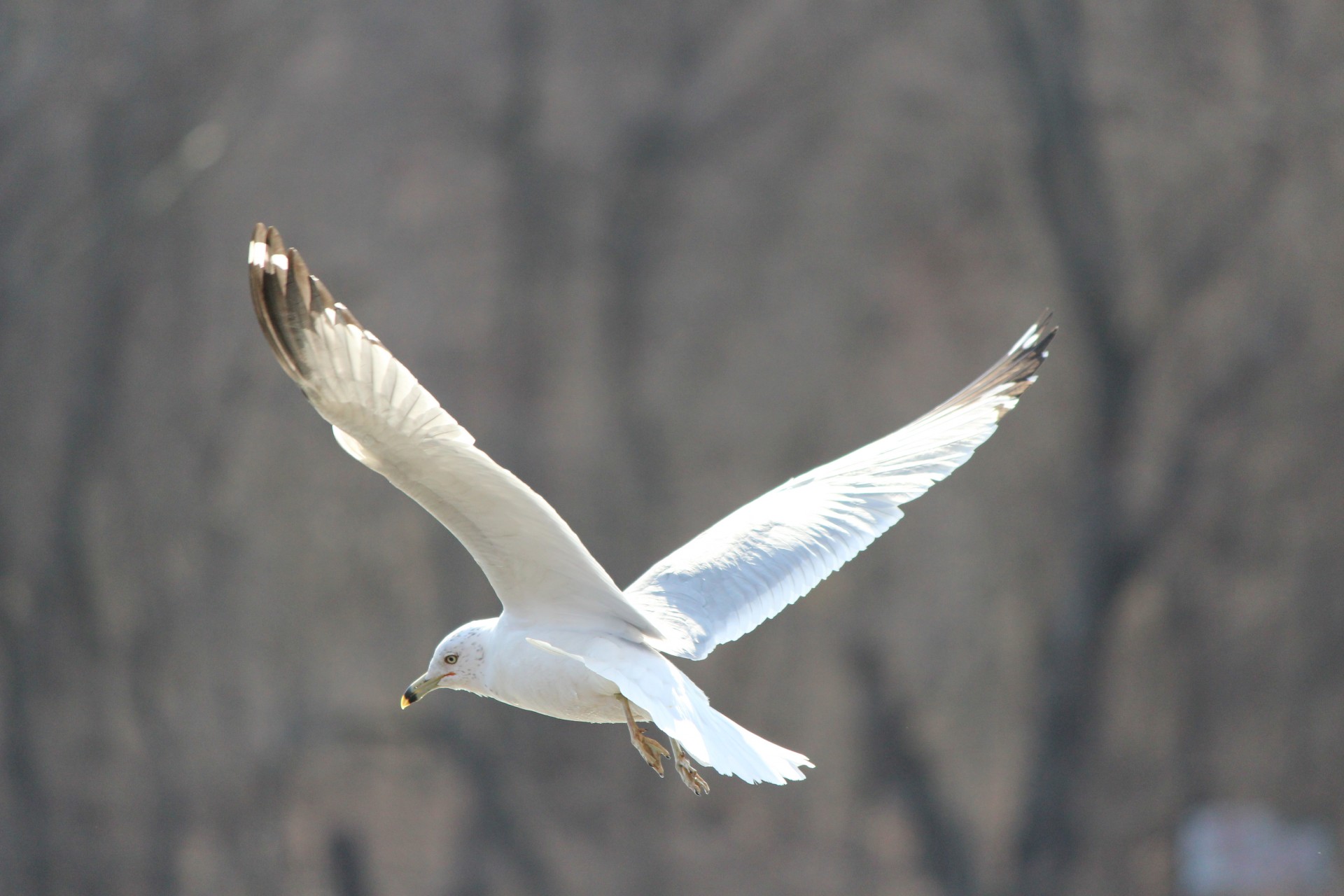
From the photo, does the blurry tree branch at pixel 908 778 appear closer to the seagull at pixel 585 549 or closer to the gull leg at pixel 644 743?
the seagull at pixel 585 549

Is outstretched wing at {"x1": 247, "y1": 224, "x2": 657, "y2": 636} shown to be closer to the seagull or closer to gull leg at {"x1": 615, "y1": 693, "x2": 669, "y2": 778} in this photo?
the seagull

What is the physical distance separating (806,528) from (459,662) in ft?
2.82

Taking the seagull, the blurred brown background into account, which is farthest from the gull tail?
the blurred brown background

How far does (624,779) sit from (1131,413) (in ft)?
9.57

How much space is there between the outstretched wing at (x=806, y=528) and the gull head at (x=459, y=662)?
1.11 ft

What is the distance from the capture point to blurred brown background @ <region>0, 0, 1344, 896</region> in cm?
691

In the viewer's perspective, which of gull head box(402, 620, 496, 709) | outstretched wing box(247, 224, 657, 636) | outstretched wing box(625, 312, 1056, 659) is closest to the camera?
outstretched wing box(247, 224, 657, 636)

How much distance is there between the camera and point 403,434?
99.8 inches

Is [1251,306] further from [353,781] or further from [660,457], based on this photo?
[353,781]

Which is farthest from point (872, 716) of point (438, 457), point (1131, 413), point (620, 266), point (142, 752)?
point (438, 457)

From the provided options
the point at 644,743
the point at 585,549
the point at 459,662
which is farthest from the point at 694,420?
the point at 644,743

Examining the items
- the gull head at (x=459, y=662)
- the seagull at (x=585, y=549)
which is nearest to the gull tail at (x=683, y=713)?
the seagull at (x=585, y=549)

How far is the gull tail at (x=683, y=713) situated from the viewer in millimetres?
2459

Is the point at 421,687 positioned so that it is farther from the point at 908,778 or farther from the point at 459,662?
the point at 908,778
